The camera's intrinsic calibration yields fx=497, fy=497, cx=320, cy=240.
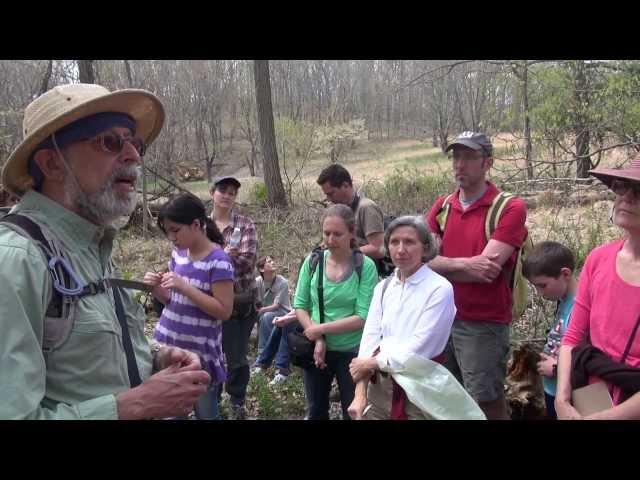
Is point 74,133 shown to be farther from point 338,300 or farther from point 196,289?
point 338,300

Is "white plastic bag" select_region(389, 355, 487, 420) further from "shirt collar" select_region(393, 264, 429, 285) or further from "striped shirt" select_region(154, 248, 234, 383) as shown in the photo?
"striped shirt" select_region(154, 248, 234, 383)

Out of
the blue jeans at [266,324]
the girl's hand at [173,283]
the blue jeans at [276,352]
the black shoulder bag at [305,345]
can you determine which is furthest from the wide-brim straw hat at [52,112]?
the blue jeans at [266,324]

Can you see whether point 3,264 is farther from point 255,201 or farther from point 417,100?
point 417,100

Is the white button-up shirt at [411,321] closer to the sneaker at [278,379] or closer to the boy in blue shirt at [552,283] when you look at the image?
the boy in blue shirt at [552,283]

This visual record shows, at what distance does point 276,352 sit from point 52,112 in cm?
410

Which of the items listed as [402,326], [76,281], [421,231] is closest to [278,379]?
[402,326]

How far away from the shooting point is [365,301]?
333 centimetres

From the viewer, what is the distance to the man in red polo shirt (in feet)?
10.1

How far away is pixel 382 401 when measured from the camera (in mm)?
2629

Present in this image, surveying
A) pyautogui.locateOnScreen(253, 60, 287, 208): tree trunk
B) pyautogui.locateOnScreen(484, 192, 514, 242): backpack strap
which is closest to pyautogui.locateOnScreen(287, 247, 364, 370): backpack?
pyautogui.locateOnScreen(484, 192, 514, 242): backpack strap

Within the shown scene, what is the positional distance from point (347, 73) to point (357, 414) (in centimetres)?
1871

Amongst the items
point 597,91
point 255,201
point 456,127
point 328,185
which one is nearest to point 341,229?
point 328,185

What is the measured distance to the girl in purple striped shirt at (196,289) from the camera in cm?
320

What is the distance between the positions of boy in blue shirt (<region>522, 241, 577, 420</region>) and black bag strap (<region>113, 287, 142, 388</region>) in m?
2.29
